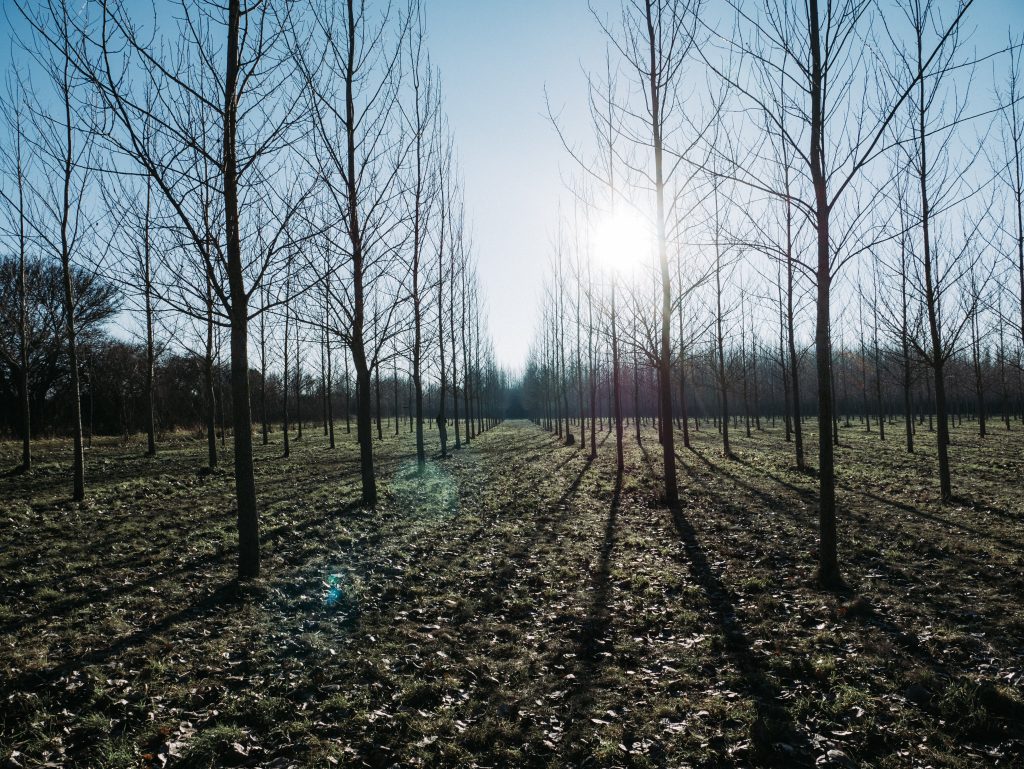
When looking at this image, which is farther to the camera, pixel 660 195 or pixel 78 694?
pixel 660 195

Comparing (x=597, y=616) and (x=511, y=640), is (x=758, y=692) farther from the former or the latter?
(x=511, y=640)

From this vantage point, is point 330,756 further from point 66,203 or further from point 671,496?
point 66,203

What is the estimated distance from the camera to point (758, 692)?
362 cm

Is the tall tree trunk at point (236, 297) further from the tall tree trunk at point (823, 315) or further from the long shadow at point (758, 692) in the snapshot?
the tall tree trunk at point (823, 315)

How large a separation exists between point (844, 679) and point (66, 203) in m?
13.9

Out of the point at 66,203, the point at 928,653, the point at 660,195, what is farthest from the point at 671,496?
the point at 66,203

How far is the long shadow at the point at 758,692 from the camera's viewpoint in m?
3.01

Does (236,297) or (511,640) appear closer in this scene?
(511,640)

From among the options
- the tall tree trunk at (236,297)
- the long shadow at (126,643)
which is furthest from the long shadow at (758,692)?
the tall tree trunk at (236,297)

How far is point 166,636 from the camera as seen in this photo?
14.6ft

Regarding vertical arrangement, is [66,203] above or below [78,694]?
above

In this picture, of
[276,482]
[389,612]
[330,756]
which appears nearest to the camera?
[330,756]

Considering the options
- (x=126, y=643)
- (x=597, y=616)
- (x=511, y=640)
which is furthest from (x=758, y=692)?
(x=126, y=643)

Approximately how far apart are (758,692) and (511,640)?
6.32ft
